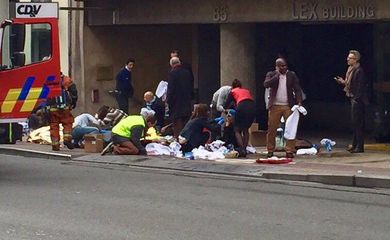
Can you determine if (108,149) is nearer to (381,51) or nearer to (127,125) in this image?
(127,125)

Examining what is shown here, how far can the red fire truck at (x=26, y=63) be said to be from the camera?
584 inches

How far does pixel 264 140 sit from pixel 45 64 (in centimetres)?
538

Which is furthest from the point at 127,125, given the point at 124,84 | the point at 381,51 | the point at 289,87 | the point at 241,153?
the point at 381,51

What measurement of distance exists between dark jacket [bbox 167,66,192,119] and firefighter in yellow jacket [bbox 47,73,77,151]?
204cm

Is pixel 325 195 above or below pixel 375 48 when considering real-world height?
below

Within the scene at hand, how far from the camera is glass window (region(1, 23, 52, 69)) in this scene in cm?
1473

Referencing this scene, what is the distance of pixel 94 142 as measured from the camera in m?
18.8

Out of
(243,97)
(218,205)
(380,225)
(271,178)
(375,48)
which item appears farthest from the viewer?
(375,48)

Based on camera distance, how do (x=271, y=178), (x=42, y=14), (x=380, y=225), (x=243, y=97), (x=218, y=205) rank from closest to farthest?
1. (x=380, y=225)
2. (x=218, y=205)
3. (x=271, y=178)
4. (x=42, y=14)
5. (x=243, y=97)

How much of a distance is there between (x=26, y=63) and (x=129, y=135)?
3.28m

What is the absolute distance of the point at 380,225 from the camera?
1048 centimetres

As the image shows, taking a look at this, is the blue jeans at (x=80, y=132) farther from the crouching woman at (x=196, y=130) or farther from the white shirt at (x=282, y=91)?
the white shirt at (x=282, y=91)

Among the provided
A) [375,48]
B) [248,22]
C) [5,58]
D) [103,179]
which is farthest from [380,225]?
[375,48]

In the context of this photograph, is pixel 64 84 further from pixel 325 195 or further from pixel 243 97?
pixel 325 195
